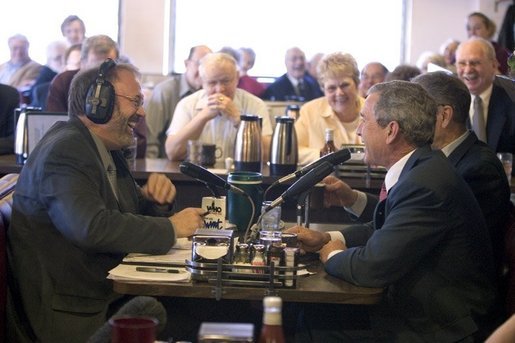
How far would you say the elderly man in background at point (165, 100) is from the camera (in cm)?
647

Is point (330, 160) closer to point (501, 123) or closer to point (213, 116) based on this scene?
point (213, 116)

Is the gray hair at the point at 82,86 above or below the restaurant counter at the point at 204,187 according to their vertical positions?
above

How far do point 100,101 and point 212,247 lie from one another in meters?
0.69

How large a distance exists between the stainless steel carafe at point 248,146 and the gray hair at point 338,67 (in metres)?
0.68

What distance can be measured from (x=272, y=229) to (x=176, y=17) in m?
7.23

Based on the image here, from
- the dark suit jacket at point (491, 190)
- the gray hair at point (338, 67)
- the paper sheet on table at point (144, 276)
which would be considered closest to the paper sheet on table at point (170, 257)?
the paper sheet on table at point (144, 276)

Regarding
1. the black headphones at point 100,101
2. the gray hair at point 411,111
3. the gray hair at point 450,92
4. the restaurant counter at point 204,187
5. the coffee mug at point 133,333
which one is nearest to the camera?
the coffee mug at point 133,333

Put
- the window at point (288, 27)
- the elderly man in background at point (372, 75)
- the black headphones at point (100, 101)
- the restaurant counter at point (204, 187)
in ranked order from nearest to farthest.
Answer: the black headphones at point (100, 101) → the restaurant counter at point (204, 187) → the elderly man in background at point (372, 75) → the window at point (288, 27)

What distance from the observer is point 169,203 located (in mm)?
3273

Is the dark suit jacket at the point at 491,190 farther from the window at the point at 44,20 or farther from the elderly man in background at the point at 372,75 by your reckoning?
the window at the point at 44,20

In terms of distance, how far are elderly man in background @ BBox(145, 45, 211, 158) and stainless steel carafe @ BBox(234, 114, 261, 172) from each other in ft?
6.26

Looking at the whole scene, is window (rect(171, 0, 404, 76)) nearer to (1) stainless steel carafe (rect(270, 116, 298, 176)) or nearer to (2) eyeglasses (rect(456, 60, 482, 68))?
(2) eyeglasses (rect(456, 60, 482, 68))

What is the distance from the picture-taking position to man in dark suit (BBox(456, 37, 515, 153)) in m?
4.73

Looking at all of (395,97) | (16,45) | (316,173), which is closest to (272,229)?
(316,173)
